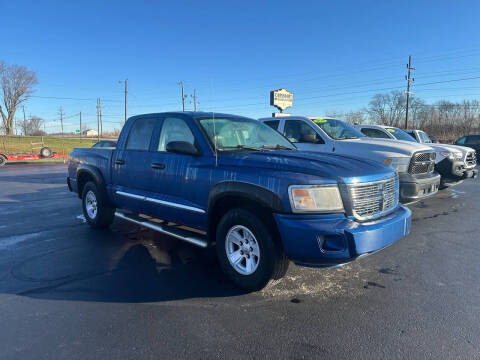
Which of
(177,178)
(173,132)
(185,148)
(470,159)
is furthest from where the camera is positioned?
(470,159)

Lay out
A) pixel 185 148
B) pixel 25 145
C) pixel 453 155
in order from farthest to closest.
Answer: pixel 25 145 < pixel 453 155 < pixel 185 148

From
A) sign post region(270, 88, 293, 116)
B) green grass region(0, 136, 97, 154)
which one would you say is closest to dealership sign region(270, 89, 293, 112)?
sign post region(270, 88, 293, 116)

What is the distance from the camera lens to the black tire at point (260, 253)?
10.00ft

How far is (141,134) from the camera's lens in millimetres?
4770

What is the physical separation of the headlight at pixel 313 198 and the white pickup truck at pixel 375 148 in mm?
3375

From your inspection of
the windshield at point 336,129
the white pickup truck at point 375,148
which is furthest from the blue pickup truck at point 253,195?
the windshield at point 336,129

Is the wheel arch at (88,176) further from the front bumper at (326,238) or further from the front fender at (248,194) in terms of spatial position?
the front bumper at (326,238)

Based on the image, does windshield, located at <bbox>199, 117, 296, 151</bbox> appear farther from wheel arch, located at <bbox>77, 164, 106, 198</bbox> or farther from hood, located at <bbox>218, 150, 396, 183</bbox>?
wheel arch, located at <bbox>77, 164, 106, 198</bbox>

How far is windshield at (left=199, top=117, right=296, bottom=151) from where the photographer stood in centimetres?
391

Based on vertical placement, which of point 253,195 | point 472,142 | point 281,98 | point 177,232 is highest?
point 281,98

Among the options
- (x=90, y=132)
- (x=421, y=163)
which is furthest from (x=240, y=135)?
(x=90, y=132)

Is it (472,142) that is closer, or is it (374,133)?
(374,133)

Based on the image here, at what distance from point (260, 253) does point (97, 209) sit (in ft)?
11.6

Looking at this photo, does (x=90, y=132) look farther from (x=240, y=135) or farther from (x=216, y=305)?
(x=216, y=305)
